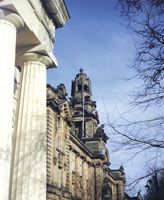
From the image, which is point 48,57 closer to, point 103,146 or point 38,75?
point 38,75

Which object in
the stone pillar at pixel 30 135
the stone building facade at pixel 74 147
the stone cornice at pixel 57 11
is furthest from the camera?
the stone building facade at pixel 74 147

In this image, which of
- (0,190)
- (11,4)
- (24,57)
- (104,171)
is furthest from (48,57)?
(104,171)

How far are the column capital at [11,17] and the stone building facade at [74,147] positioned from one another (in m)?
17.9

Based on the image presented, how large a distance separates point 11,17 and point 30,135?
10.5ft

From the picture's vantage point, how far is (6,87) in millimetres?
6625

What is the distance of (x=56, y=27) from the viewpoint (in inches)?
425

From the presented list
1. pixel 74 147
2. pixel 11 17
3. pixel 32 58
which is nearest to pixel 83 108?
pixel 74 147

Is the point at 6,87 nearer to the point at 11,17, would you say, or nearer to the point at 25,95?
the point at 25,95

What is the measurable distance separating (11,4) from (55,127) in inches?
800

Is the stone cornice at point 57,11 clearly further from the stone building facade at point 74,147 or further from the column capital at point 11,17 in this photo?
the stone building facade at point 74,147

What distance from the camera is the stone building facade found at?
83.7ft

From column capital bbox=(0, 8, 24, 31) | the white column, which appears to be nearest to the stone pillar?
the white column

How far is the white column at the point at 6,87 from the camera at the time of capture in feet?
19.9


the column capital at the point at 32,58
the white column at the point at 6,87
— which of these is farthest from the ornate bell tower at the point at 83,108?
the white column at the point at 6,87
